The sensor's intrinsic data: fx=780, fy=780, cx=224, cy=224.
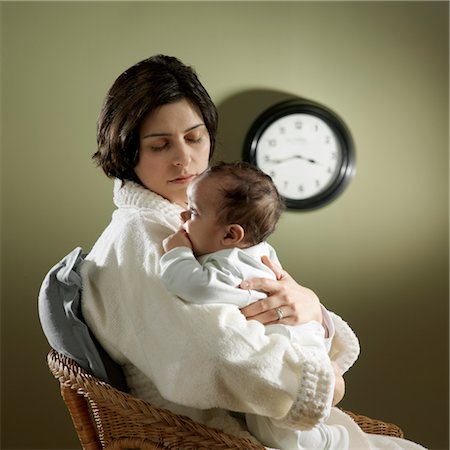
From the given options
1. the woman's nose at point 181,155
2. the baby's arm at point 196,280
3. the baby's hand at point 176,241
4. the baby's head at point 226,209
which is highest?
the woman's nose at point 181,155

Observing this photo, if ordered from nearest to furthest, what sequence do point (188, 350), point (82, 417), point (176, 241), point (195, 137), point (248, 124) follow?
point (188, 350)
point (176, 241)
point (82, 417)
point (195, 137)
point (248, 124)

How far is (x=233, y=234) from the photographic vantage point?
1641 mm

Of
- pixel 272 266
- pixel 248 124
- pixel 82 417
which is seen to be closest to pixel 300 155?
pixel 248 124

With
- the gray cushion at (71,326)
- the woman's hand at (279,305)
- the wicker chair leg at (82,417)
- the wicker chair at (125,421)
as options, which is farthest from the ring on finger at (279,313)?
the wicker chair leg at (82,417)

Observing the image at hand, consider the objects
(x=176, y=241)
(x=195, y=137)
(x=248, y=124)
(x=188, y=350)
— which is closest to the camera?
(x=188, y=350)

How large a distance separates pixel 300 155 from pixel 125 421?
2.32m

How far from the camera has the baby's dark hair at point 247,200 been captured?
5.39ft

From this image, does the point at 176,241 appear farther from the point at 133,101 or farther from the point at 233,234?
the point at 133,101

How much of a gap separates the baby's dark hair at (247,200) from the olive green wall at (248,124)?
1.93 metres

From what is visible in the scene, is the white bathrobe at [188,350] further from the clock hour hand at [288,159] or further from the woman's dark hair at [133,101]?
the clock hour hand at [288,159]

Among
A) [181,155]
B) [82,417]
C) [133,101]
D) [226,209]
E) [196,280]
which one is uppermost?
[133,101]

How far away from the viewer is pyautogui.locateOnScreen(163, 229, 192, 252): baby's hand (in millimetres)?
1585

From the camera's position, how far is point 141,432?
4.99 feet

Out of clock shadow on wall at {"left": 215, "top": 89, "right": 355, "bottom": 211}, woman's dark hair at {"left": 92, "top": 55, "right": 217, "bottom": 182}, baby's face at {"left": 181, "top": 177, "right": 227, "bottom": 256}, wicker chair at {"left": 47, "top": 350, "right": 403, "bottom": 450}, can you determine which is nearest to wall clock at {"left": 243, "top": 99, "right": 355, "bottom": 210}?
clock shadow on wall at {"left": 215, "top": 89, "right": 355, "bottom": 211}
